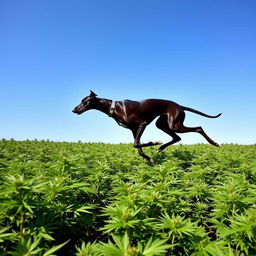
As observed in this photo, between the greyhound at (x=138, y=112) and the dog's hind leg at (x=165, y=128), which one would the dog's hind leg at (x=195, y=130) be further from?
the dog's hind leg at (x=165, y=128)

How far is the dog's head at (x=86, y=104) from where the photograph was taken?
7.18 metres

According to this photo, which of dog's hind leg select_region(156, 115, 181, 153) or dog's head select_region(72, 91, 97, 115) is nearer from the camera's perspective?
dog's head select_region(72, 91, 97, 115)

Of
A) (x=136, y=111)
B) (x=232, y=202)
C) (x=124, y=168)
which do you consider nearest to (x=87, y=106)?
(x=136, y=111)

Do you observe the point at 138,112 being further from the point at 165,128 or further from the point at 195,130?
the point at 195,130

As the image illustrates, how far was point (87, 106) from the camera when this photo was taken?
7.26 m

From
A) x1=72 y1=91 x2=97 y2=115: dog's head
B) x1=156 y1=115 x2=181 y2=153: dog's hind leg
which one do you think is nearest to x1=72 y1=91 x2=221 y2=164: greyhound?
x1=72 y1=91 x2=97 y2=115: dog's head

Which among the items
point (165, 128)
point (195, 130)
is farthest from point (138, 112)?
point (195, 130)

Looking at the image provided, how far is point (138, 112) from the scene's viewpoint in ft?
23.0

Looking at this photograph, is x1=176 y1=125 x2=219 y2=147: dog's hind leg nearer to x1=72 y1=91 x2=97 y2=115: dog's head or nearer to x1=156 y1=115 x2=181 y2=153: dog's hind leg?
x1=156 y1=115 x2=181 y2=153: dog's hind leg

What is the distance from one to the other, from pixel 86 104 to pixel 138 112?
5.96 feet

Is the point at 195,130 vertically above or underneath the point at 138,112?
underneath

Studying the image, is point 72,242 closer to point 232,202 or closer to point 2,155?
point 232,202

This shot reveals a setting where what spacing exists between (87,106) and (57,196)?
5068mm

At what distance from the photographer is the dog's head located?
718cm
